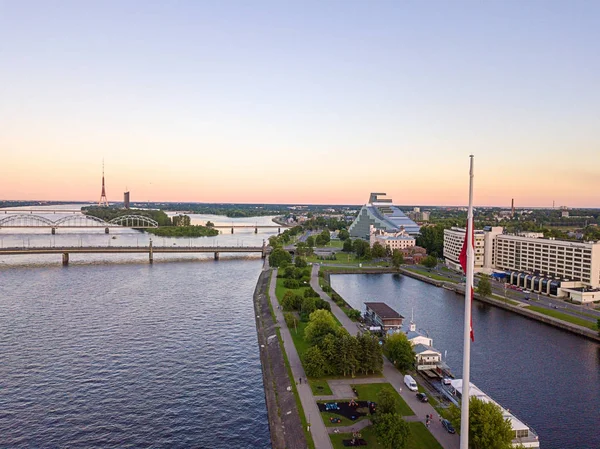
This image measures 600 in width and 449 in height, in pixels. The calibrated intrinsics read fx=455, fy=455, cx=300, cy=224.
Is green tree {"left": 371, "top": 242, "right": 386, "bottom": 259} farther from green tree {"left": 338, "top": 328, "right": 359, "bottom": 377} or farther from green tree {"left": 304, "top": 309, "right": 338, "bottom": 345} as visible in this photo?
green tree {"left": 338, "top": 328, "right": 359, "bottom": 377}

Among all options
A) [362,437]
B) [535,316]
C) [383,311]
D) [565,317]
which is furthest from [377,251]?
[362,437]

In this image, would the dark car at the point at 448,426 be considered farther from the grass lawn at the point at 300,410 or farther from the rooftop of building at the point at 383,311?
the rooftop of building at the point at 383,311

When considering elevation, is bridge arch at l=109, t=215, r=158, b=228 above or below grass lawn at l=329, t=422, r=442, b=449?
above

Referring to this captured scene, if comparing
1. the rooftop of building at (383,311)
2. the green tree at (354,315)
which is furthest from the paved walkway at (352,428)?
the green tree at (354,315)

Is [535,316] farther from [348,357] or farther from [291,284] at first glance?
[291,284]

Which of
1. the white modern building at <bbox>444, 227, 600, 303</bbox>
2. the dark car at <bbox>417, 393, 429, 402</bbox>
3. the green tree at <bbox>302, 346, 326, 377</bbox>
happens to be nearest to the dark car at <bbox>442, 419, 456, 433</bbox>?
the dark car at <bbox>417, 393, 429, 402</bbox>

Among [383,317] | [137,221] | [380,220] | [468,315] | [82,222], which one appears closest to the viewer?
[468,315]
